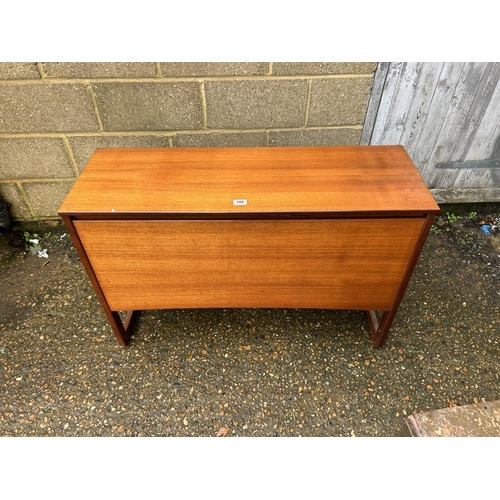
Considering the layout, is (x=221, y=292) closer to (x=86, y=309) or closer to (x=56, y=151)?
(x=86, y=309)

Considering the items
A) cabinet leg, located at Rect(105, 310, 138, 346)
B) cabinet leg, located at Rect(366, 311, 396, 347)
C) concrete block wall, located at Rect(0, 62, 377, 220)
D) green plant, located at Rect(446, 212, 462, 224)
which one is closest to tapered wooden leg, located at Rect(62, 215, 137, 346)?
cabinet leg, located at Rect(105, 310, 138, 346)

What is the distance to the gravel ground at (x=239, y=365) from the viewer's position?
4.66ft

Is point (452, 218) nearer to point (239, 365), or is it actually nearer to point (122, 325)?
point (239, 365)

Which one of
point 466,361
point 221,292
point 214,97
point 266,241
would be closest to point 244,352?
point 221,292

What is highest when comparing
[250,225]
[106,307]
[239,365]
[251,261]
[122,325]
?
[250,225]

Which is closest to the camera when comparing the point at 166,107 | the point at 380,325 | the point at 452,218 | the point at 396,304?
the point at 396,304

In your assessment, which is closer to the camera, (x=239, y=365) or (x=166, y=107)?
(x=239, y=365)

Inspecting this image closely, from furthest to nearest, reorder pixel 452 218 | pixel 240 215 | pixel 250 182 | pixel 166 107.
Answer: pixel 452 218
pixel 166 107
pixel 250 182
pixel 240 215

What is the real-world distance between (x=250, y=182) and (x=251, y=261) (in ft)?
0.96

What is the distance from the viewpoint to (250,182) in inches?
51.9

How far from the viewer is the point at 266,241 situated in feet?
4.16

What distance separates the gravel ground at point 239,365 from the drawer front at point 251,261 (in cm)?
30

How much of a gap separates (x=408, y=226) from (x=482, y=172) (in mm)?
1419

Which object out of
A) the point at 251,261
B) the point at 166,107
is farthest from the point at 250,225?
the point at 166,107
